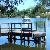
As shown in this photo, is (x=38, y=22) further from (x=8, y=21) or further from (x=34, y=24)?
(x=8, y=21)

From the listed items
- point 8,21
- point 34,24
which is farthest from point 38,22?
point 8,21

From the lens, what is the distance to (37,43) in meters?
3.49

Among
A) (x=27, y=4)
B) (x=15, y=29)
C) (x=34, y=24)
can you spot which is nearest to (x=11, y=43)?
(x=15, y=29)

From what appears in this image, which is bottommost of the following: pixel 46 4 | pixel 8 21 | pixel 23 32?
→ pixel 23 32

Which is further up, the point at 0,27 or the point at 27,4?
the point at 27,4

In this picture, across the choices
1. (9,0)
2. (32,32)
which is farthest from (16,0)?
(32,32)

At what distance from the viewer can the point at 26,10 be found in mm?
3480

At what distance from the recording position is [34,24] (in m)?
3.40

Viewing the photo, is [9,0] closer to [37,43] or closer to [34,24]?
[34,24]

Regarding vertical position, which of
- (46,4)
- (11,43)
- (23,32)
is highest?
(46,4)

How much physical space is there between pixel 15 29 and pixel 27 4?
523 mm

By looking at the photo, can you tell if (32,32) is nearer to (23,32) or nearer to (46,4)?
(23,32)

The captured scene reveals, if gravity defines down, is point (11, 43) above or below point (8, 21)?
below

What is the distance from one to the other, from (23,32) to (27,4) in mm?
535
